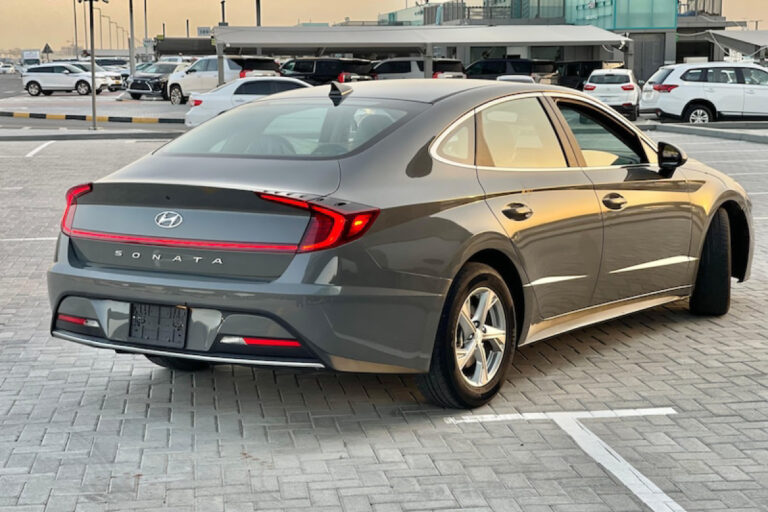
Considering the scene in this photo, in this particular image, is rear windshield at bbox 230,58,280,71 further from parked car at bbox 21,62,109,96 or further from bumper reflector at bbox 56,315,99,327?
bumper reflector at bbox 56,315,99,327

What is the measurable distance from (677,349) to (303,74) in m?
38.6

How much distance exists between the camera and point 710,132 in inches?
979

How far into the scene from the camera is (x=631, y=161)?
6859 millimetres

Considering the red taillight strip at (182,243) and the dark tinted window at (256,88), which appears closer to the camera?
the red taillight strip at (182,243)

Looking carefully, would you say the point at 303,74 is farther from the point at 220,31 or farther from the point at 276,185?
the point at 276,185

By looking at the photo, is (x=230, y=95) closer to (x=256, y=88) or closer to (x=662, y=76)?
(x=256, y=88)

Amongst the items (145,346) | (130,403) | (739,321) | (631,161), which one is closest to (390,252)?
(145,346)

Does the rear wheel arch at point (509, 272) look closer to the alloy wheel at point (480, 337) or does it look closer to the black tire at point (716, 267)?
the alloy wheel at point (480, 337)

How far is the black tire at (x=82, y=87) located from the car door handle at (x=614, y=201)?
165 ft

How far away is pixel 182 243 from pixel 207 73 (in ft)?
127

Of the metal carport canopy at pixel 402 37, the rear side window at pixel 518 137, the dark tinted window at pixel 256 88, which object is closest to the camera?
the rear side window at pixel 518 137

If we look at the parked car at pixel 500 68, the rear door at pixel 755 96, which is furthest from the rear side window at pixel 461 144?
the parked car at pixel 500 68

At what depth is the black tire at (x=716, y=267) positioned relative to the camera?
7418 millimetres

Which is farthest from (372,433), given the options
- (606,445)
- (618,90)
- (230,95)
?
(618,90)
